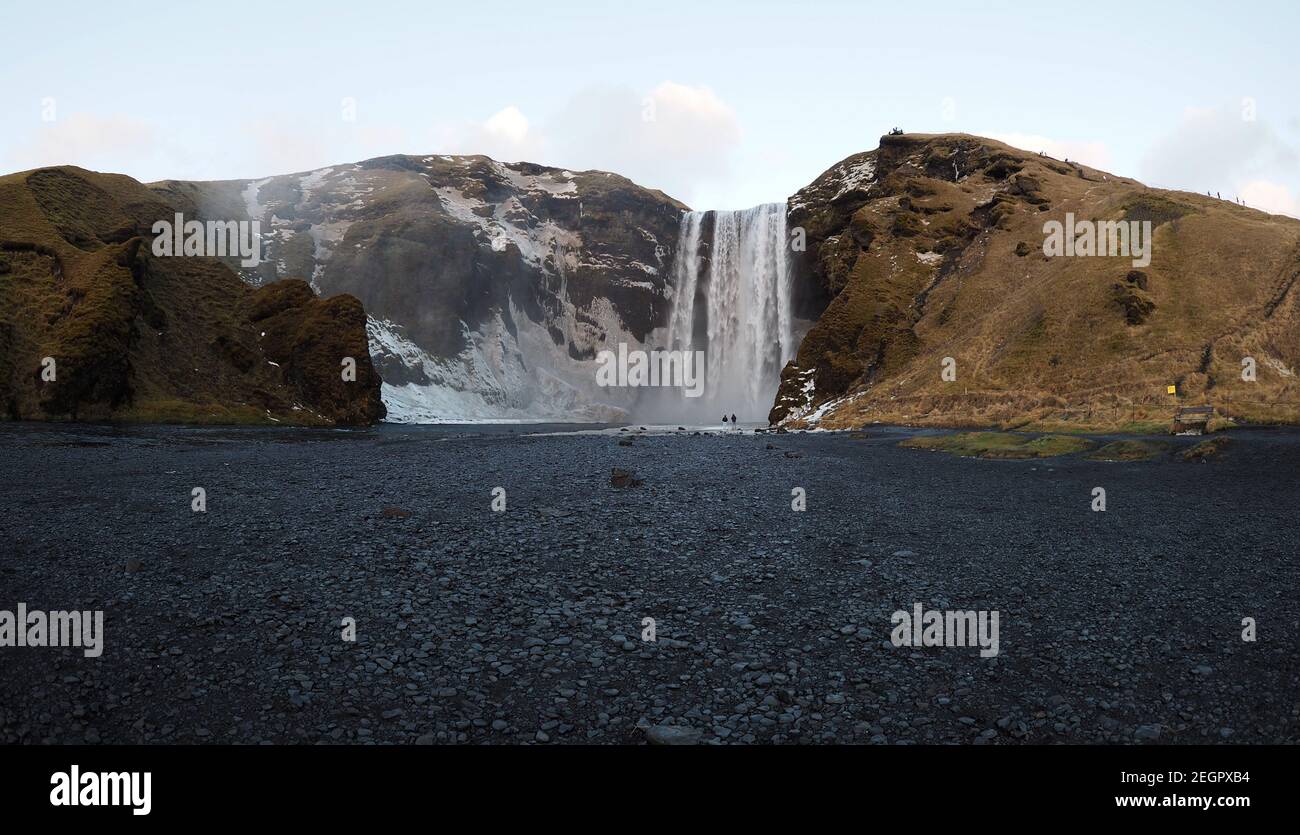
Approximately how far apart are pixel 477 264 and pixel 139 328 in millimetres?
61628

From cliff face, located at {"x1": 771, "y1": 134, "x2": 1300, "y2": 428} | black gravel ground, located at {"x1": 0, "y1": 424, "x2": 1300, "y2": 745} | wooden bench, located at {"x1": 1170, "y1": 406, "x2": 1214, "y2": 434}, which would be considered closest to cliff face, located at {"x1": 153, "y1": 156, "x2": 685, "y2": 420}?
cliff face, located at {"x1": 771, "y1": 134, "x2": 1300, "y2": 428}

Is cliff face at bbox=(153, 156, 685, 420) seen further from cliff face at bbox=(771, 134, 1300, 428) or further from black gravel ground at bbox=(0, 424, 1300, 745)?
black gravel ground at bbox=(0, 424, 1300, 745)

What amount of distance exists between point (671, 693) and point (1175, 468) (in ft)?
92.3

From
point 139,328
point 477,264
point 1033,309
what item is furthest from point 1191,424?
point 477,264

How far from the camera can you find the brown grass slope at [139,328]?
5125 centimetres

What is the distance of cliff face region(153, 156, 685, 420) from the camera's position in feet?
348

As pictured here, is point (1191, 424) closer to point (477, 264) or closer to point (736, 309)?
point (736, 309)

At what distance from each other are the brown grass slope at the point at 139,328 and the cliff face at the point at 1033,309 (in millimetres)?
50248

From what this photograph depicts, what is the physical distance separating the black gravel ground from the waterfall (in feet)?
273

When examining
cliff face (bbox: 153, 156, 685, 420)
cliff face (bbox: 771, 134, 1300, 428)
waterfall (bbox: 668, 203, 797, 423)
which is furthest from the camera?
cliff face (bbox: 153, 156, 685, 420)

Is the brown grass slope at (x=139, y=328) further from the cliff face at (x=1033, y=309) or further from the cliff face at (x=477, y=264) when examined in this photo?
the cliff face at (x=1033, y=309)

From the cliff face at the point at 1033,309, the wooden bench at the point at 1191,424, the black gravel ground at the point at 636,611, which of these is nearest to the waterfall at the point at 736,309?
the cliff face at the point at 1033,309

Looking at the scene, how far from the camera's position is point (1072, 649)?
9.65 m

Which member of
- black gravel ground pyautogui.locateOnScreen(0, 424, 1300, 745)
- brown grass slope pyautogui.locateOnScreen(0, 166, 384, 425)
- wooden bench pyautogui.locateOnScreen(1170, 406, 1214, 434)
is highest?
brown grass slope pyautogui.locateOnScreen(0, 166, 384, 425)
